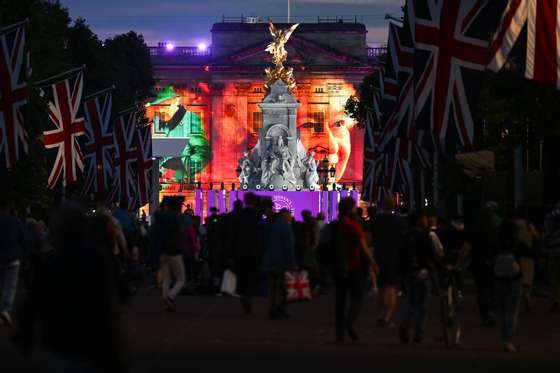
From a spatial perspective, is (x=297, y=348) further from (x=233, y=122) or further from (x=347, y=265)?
(x=233, y=122)

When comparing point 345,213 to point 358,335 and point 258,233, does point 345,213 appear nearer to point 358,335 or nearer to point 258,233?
point 358,335

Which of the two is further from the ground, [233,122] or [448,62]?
[233,122]

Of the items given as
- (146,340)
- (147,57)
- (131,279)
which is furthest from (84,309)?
(147,57)

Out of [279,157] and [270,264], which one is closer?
[270,264]

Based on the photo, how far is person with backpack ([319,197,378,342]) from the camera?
67.3 feet

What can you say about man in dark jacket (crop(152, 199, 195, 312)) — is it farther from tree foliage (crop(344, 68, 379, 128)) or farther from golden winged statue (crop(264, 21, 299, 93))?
golden winged statue (crop(264, 21, 299, 93))

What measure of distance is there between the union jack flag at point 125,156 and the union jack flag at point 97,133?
7.97 feet

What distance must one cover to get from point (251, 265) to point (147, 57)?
264ft

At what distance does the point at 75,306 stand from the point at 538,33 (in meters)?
13.8

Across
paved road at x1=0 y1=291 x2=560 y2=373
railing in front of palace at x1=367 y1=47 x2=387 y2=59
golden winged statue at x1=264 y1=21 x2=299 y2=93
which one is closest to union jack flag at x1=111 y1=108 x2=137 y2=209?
paved road at x1=0 y1=291 x2=560 y2=373

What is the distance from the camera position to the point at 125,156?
51.0 metres

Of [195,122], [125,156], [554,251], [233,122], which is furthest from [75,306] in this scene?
[195,122]

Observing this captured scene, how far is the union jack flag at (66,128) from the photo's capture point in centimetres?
4022

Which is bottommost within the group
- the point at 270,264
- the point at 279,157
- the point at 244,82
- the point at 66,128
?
the point at 270,264
